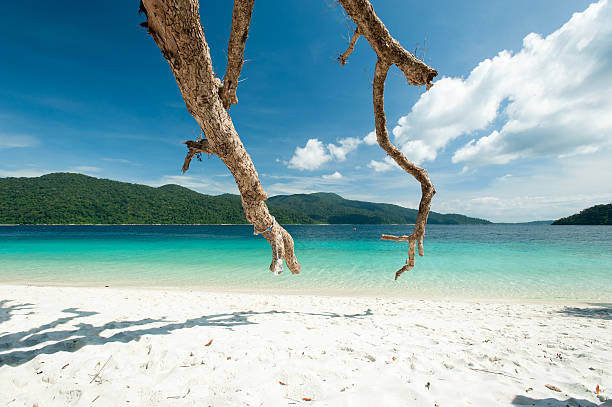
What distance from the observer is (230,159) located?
9.89 feet

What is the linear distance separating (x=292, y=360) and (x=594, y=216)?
136 m

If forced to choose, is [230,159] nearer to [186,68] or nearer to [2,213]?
[186,68]

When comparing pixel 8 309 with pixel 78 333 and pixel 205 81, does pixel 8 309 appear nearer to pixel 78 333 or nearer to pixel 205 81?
pixel 78 333

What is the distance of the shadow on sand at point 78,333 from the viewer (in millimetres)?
2781

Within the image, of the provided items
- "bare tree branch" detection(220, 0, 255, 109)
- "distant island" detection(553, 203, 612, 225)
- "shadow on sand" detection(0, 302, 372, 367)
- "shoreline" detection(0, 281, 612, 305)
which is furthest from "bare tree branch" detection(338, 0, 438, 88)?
"distant island" detection(553, 203, 612, 225)

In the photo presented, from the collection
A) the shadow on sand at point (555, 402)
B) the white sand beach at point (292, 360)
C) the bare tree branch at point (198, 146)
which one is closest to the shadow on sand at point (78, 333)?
the white sand beach at point (292, 360)

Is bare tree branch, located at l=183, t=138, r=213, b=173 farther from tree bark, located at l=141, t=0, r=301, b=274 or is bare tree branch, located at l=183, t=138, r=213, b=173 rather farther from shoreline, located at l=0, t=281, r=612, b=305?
shoreline, located at l=0, t=281, r=612, b=305

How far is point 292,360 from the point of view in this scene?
2.72m

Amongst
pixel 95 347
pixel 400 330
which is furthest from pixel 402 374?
pixel 95 347

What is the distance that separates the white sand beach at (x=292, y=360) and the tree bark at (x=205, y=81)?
4.36ft

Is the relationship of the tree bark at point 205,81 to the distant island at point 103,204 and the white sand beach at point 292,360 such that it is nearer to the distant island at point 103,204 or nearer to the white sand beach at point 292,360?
the white sand beach at point 292,360

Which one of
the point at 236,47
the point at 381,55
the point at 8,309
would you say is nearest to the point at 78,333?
the point at 8,309

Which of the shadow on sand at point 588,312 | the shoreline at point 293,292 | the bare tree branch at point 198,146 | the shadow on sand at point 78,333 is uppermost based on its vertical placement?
the bare tree branch at point 198,146

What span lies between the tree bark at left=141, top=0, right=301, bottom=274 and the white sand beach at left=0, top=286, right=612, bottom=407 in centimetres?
133
